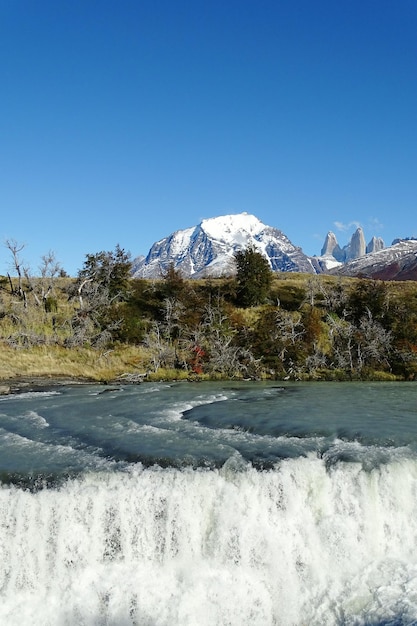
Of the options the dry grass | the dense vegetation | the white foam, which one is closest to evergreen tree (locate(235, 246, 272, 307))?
the dense vegetation

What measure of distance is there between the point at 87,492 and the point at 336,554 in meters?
7.48

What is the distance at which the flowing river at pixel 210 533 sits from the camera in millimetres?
13109

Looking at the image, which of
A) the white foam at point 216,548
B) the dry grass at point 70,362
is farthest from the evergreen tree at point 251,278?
the white foam at point 216,548

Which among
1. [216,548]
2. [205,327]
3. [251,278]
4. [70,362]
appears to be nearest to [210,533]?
[216,548]

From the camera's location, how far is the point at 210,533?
1448 cm

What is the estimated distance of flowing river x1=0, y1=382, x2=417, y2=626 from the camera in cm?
1311

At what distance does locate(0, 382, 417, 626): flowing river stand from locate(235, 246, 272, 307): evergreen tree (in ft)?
110

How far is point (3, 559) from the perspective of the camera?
45.2 feet

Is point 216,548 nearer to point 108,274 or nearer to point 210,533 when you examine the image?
point 210,533

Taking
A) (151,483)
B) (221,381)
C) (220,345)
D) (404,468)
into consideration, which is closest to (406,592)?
(404,468)

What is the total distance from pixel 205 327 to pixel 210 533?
31182 millimetres

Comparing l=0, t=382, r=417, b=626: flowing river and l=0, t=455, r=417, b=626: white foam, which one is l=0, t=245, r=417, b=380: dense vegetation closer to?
l=0, t=382, r=417, b=626: flowing river

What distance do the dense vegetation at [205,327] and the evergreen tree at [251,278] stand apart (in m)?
0.13

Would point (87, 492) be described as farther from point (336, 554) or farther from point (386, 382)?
point (386, 382)
